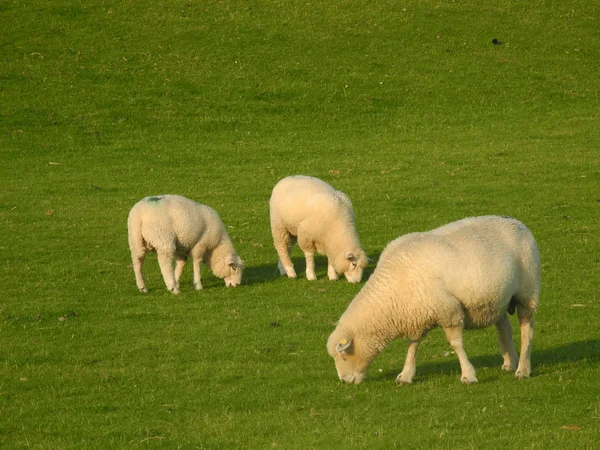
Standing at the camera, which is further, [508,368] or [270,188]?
[270,188]

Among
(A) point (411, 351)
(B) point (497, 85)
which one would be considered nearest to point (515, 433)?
(A) point (411, 351)

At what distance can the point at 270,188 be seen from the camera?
2367 cm

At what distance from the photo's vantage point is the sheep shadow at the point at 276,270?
1655cm

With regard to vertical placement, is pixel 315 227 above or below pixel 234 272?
above

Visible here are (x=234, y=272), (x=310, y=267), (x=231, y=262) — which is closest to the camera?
(x=231, y=262)

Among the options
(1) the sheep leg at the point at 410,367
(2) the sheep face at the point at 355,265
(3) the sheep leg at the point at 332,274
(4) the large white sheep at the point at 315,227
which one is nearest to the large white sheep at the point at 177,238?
(4) the large white sheep at the point at 315,227

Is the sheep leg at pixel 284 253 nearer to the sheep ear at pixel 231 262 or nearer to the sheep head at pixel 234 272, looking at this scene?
the sheep head at pixel 234 272

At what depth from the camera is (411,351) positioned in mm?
10453

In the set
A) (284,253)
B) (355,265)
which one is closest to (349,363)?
(355,265)

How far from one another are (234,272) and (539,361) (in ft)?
20.1

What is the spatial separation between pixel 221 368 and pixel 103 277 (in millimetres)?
5759

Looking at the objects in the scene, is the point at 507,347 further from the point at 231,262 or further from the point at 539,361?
the point at 231,262

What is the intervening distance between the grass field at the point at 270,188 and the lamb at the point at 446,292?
0.43m

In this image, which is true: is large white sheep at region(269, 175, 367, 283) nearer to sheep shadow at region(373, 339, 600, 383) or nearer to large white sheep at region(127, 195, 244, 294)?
large white sheep at region(127, 195, 244, 294)
